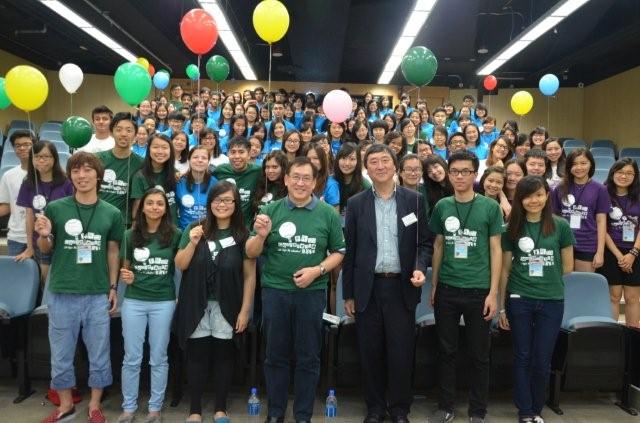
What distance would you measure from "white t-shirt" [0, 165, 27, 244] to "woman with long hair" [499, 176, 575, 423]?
3.18 meters

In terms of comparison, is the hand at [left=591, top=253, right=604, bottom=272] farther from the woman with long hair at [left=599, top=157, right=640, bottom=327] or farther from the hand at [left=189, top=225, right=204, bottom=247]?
the hand at [left=189, top=225, right=204, bottom=247]

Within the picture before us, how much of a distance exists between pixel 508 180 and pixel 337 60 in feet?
29.7

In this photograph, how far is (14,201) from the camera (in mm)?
3656

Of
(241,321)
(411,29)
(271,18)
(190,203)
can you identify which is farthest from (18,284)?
(411,29)

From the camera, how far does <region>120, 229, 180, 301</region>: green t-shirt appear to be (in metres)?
2.84

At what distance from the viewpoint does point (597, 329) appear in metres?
3.11

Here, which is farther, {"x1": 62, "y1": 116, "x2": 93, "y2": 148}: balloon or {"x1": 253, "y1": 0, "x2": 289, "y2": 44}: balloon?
{"x1": 253, "y1": 0, "x2": 289, "y2": 44}: balloon

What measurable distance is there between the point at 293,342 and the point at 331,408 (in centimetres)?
54

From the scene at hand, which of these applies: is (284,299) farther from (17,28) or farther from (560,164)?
(17,28)

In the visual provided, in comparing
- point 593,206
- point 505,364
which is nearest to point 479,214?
point 505,364

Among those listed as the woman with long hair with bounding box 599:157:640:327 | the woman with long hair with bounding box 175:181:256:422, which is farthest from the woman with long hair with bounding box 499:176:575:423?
the woman with long hair with bounding box 175:181:256:422

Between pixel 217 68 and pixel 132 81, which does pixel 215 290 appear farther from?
pixel 217 68

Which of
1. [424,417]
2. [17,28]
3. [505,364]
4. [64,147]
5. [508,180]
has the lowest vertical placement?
[424,417]

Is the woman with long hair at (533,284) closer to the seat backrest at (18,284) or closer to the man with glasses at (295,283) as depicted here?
the man with glasses at (295,283)
